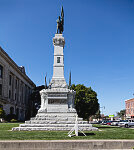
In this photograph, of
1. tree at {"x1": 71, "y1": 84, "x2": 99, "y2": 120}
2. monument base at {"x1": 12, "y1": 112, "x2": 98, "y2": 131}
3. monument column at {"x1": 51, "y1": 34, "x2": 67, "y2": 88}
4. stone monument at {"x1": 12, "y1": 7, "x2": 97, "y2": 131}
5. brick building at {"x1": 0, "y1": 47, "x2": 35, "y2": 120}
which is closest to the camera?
monument base at {"x1": 12, "y1": 112, "x2": 98, "y2": 131}

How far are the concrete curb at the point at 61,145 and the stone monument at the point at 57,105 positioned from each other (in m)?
6.94

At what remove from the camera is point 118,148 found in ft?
29.6

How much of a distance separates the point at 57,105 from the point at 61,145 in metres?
10.1

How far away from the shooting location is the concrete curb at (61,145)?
8.64 meters

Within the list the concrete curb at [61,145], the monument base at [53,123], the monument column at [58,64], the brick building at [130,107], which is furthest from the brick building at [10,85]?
the brick building at [130,107]

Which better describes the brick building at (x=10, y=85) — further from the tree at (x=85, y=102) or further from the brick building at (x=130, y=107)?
the brick building at (x=130, y=107)

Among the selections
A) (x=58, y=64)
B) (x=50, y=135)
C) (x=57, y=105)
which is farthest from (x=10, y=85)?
(x=50, y=135)

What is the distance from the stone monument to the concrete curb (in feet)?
22.8

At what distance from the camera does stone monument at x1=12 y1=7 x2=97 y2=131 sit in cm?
1634

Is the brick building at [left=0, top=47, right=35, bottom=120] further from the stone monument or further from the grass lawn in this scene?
the grass lawn

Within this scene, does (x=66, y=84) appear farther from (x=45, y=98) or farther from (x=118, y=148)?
(x=118, y=148)

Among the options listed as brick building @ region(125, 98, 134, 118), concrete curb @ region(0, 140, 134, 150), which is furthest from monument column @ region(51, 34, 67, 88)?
brick building @ region(125, 98, 134, 118)

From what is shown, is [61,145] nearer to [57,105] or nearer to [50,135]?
[50,135]

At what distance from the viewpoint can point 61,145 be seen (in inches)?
346
